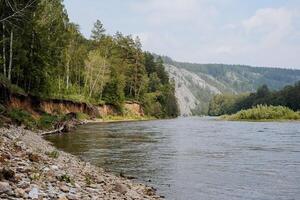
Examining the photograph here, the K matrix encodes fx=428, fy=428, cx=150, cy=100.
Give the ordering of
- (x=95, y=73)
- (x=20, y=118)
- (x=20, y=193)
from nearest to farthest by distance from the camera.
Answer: (x=20, y=193) → (x=20, y=118) → (x=95, y=73)

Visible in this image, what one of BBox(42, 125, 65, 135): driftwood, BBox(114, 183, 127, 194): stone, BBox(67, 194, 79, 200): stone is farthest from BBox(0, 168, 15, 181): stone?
BBox(42, 125, 65, 135): driftwood

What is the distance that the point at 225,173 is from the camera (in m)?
20.2

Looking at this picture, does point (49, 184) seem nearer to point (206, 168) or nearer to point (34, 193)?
point (34, 193)

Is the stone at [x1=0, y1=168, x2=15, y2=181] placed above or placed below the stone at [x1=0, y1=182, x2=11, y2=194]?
above

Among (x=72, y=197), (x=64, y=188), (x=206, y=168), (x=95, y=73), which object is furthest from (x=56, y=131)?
(x=95, y=73)

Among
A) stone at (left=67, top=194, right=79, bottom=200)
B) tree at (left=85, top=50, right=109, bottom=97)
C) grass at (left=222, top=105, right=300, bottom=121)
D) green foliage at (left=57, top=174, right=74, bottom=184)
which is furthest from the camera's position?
grass at (left=222, top=105, right=300, bottom=121)

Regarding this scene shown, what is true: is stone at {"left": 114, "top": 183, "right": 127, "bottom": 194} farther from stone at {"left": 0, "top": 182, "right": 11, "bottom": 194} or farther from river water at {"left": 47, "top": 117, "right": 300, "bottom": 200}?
stone at {"left": 0, "top": 182, "right": 11, "bottom": 194}

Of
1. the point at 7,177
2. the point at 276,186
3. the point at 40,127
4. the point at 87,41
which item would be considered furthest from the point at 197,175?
the point at 87,41

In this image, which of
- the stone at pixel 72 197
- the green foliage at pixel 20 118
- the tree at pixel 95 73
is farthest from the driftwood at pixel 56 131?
the tree at pixel 95 73

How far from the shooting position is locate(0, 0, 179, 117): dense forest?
45.9 m

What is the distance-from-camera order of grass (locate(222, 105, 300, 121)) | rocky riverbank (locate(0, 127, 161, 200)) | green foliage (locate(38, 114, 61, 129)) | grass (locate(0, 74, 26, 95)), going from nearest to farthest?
rocky riverbank (locate(0, 127, 161, 200))
grass (locate(0, 74, 26, 95))
green foliage (locate(38, 114, 61, 129))
grass (locate(222, 105, 300, 121))

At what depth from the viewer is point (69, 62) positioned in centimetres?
8744

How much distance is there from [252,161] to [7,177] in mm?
16500

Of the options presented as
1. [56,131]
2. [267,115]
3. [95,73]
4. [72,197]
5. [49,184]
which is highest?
[95,73]
